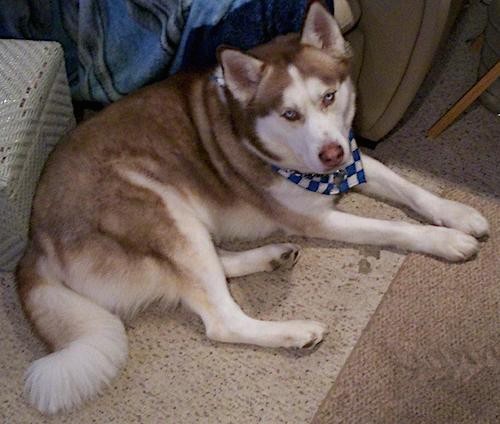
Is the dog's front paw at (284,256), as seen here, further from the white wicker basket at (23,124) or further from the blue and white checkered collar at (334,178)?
the white wicker basket at (23,124)

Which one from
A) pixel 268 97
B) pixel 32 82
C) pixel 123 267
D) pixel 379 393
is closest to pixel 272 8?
pixel 268 97

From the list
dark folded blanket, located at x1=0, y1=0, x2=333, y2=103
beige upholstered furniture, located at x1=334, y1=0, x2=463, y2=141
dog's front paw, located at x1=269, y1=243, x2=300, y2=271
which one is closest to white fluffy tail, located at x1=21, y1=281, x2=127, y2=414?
dog's front paw, located at x1=269, y1=243, x2=300, y2=271

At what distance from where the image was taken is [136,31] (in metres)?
1.85

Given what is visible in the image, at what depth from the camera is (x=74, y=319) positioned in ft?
4.99

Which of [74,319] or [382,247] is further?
[382,247]

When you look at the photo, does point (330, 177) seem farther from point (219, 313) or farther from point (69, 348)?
point (69, 348)

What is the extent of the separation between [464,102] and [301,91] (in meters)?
0.74

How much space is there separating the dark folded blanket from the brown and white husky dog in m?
0.12

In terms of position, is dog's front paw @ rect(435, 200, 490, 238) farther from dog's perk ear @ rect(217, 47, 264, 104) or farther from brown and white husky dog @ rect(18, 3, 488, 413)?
dog's perk ear @ rect(217, 47, 264, 104)

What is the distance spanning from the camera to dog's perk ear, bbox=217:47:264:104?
141cm

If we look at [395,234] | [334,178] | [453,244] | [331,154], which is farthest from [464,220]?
[331,154]

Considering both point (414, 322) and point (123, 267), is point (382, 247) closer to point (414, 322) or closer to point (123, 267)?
point (414, 322)

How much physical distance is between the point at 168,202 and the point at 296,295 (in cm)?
45

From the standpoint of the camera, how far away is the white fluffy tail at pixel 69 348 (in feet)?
4.67
